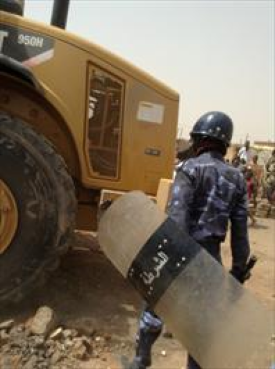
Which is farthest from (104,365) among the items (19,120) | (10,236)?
(19,120)

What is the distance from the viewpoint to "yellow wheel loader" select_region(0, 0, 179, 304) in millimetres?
4664

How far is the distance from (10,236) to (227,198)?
1.77 metres

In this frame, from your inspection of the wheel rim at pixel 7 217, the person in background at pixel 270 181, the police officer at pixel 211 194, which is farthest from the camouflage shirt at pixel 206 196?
the person in background at pixel 270 181

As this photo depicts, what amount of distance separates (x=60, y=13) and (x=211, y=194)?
10.7 ft

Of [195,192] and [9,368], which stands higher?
[195,192]

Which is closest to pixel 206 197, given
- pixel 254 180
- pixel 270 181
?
pixel 254 180

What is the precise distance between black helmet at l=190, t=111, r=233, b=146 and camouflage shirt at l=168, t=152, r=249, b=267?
0.11 m

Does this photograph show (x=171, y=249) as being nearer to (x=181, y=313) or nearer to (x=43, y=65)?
(x=181, y=313)

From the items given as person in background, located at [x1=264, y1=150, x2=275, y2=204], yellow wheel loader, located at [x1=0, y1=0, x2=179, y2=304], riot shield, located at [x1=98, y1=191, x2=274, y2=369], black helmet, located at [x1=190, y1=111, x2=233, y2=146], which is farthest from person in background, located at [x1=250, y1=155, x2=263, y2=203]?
riot shield, located at [x1=98, y1=191, x2=274, y2=369]

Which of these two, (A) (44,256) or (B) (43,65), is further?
(B) (43,65)

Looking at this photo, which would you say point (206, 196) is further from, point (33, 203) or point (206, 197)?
point (33, 203)

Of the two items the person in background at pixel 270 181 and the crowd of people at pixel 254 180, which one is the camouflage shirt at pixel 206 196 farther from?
the person in background at pixel 270 181

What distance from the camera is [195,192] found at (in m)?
3.72

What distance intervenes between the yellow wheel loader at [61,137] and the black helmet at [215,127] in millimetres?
1285
